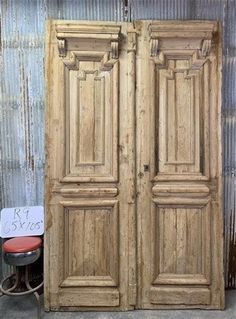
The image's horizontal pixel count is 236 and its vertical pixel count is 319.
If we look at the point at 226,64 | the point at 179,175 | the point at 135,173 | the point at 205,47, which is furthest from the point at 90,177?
the point at 226,64

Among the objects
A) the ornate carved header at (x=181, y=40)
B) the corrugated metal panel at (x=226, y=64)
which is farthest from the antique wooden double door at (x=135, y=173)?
the corrugated metal panel at (x=226, y=64)

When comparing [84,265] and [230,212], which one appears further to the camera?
[230,212]

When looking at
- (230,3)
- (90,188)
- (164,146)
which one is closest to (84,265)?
(90,188)

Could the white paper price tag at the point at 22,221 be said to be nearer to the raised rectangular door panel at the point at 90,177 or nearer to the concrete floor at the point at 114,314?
the raised rectangular door panel at the point at 90,177

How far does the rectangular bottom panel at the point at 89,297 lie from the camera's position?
236cm

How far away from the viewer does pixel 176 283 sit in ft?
7.81

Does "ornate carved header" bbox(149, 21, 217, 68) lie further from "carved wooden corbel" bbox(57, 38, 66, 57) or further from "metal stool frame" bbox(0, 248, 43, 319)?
"metal stool frame" bbox(0, 248, 43, 319)

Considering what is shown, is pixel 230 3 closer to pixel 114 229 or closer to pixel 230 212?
pixel 230 212

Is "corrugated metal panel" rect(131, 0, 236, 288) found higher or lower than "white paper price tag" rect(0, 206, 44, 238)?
higher

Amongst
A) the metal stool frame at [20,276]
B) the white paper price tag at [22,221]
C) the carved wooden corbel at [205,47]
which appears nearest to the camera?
the metal stool frame at [20,276]

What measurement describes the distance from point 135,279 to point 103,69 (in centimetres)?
150

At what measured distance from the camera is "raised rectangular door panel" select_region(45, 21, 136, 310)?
2.34 meters

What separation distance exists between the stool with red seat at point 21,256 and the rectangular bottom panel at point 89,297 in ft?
0.65

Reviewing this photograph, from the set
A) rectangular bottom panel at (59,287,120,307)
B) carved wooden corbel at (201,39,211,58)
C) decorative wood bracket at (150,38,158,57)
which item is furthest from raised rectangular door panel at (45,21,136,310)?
carved wooden corbel at (201,39,211,58)
